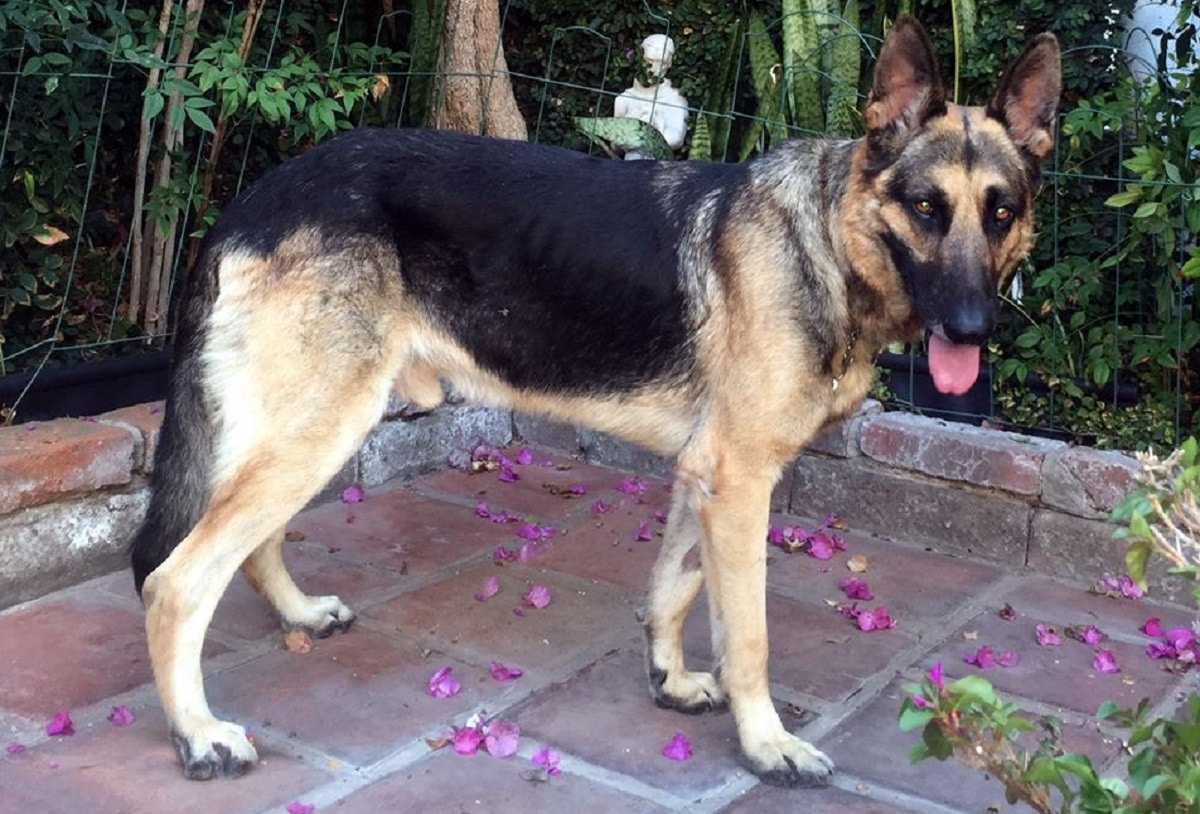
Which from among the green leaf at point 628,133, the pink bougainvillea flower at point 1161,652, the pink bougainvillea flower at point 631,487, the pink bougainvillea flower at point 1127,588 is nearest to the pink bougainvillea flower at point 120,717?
the pink bougainvillea flower at point 631,487

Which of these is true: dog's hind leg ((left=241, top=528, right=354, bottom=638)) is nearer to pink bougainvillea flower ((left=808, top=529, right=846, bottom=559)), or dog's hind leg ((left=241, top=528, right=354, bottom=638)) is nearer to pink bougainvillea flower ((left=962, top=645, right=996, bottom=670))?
pink bougainvillea flower ((left=808, top=529, right=846, bottom=559))

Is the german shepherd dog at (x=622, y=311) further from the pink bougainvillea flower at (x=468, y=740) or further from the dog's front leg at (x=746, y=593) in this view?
the pink bougainvillea flower at (x=468, y=740)

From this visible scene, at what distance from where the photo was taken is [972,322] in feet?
10.0

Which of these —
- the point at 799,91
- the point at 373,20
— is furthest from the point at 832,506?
the point at 373,20

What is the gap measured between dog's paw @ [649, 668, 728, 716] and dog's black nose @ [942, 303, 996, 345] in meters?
1.25

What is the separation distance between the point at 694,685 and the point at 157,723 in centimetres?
149

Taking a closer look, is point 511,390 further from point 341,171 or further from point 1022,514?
point 1022,514

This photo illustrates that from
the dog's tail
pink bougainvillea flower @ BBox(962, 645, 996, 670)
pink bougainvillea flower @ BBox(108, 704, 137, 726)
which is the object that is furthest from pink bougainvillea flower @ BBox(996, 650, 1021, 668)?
pink bougainvillea flower @ BBox(108, 704, 137, 726)

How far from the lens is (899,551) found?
4.98 m

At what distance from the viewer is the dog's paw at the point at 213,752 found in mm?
3203

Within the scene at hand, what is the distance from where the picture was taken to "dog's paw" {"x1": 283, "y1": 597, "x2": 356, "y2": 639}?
403 cm

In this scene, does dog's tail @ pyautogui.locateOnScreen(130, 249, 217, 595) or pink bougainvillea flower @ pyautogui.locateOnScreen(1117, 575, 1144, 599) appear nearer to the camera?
dog's tail @ pyautogui.locateOnScreen(130, 249, 217, 595)

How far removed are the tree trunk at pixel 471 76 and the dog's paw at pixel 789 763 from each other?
334cm

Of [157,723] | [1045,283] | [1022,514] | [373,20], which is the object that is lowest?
[157,723]
